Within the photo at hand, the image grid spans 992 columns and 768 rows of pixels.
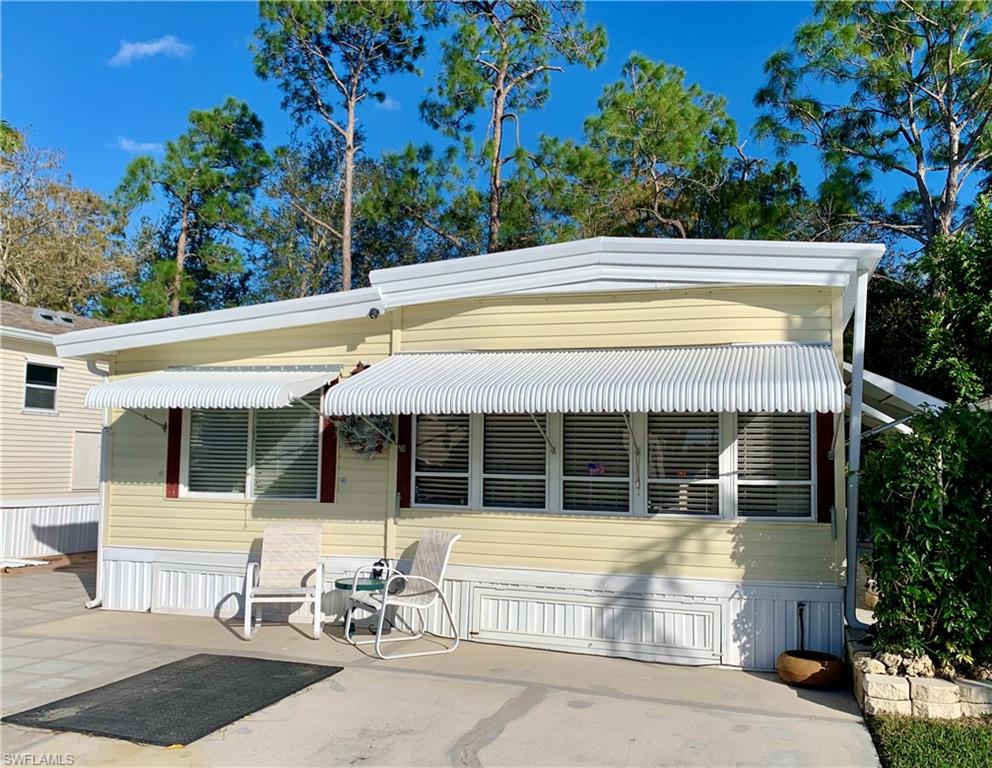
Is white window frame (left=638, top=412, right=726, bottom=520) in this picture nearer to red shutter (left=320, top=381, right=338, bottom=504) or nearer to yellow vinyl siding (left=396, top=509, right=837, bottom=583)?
yellow vinyl siding (left=396, top=509, right=837, bottom=583)

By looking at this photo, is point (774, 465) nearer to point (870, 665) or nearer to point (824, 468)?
point (824, 468)

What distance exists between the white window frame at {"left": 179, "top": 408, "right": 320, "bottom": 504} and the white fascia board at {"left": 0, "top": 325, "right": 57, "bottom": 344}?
232 inches

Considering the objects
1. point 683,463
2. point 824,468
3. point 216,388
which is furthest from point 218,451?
point 824,468

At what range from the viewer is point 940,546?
5746 mm

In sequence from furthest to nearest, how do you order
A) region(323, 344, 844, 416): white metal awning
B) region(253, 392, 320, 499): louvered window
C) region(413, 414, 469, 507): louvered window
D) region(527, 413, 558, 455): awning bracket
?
region(253, 392, 320, 499): louvered window → region(413, 414, 469, 507): louvered window → region(527, 413, 558, 455): awning bracket → region(323, 344, 844, 416): white metal awning

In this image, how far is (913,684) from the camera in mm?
5562

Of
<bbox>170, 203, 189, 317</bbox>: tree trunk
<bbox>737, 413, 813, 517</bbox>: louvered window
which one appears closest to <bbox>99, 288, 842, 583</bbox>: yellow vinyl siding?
<bbox>737, 413, 813, 517</bbox>: louvered window

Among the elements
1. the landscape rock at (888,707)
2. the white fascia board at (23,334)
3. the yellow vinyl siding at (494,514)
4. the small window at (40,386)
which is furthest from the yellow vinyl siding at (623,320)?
the small window at (40,386)

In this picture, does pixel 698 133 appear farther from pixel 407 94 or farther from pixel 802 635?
pixel 802 635

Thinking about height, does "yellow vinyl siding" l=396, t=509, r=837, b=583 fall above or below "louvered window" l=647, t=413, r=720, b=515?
below

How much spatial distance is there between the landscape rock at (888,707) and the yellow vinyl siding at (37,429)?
13.9m

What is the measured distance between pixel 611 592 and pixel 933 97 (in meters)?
12.3

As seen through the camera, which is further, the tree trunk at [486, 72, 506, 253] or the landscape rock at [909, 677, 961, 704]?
the tree trunk at [486, 72, 506, 253]

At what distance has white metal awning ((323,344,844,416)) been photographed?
6.29m
